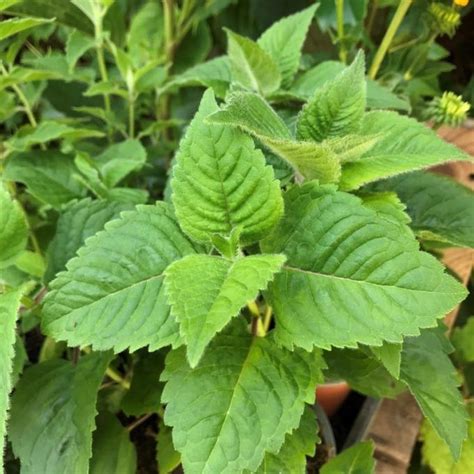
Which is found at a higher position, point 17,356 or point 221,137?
point 221,137

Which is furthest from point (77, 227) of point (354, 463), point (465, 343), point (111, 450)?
point (465, 343)

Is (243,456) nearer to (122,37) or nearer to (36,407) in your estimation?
(36,407)

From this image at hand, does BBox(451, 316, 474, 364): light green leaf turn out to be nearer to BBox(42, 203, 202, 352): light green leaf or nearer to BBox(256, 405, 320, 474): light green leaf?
BBox(256, 405, 320, 474): light green leaf

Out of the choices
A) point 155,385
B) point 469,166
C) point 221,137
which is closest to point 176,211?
point 221,137

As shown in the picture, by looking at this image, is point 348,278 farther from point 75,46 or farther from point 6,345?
point 75,46

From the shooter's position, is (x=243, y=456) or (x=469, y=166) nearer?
(x=243, y=456)

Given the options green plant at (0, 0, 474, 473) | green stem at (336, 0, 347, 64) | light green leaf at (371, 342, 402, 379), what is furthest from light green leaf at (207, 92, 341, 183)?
green stem at (336, 0, 347, 64)

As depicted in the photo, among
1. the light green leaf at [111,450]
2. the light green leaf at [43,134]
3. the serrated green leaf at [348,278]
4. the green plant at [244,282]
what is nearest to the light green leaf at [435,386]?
the green plant at [244,282]
